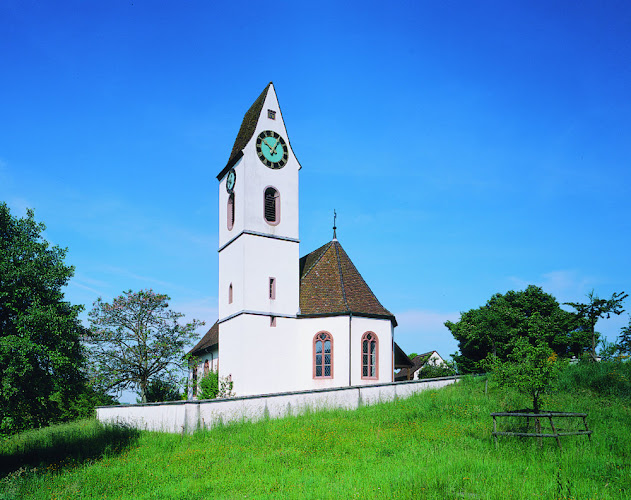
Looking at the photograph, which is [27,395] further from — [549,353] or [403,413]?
[549,353]

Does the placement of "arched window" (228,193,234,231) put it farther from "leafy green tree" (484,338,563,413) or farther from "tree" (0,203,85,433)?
"leafy green tree" (484,338,563,413)

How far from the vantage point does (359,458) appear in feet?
51.3

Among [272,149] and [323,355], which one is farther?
[272,149]

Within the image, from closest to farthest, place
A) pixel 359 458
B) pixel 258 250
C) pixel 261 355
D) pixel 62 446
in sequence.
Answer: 1. pixel 359 458
2. pixel 62 446
3. pixel 261 355
4. pixel 258 250

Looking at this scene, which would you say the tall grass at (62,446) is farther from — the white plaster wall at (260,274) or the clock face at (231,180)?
the clock face at (231,180)

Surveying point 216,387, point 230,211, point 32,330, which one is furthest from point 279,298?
point 32,330

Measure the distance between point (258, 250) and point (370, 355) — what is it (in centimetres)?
852

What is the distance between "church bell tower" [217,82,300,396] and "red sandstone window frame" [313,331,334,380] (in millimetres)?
1577

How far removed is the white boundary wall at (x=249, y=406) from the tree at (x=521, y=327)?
15.2 metres

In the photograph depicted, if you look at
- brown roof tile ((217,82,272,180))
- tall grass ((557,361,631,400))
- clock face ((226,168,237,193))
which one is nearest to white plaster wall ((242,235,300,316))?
clock face ((226,168,237,193))

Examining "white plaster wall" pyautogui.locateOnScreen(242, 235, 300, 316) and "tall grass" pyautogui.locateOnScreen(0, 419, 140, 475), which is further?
"white plaster wall" pyautogui.locateOnScreen(242, 235, 300, 316)

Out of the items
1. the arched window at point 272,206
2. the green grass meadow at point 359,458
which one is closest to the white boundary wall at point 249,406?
the green grass meadow at point 359,458

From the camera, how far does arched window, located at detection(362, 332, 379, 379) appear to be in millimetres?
31500

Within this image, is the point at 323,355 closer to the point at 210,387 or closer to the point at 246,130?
the point at 210,387
